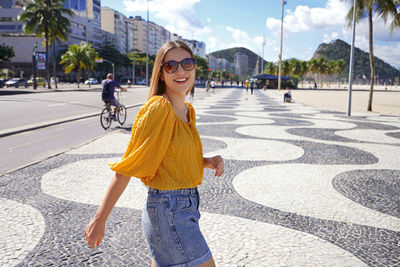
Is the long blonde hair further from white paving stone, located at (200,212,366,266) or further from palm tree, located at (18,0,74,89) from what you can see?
palm tree, located at (18,0,74,89)

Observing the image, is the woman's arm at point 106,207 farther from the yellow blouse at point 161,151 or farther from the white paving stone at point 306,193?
the white paving stone at point 306,193

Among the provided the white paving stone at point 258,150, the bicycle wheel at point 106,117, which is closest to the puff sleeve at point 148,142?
the white paving stone at point 258,150

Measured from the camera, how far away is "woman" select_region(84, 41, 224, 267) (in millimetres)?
1580

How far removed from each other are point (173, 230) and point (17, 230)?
2.38 meters

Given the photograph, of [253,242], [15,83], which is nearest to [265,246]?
[253,242]

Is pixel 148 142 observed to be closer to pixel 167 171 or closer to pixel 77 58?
pixel 167 171

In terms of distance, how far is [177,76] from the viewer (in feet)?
5.80

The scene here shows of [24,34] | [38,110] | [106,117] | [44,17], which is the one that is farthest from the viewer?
[24,34]

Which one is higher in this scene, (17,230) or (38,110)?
(38,110)

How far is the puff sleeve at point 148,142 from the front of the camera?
1575mm

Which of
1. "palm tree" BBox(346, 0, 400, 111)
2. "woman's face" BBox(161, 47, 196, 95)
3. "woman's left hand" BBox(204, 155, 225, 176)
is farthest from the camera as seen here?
"palm tree" BBox(346, 0, 400, 111)

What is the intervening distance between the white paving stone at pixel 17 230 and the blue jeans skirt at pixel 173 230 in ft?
5.44

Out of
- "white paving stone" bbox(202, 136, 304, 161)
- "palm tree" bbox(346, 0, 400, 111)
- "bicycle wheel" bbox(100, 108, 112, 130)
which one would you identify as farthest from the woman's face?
"palm tree" bbox(346, 0, 400, 111)

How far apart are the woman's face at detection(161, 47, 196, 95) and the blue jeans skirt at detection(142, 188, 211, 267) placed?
532 millimetres
